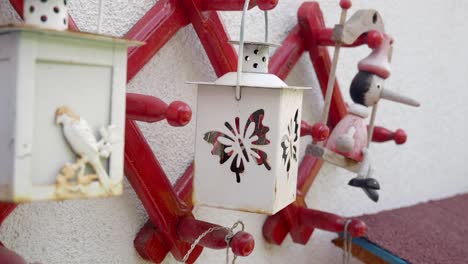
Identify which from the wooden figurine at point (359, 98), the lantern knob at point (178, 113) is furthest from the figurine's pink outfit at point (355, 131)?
the lantern knob at point (178, 113)

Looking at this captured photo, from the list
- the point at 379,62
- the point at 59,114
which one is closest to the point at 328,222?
the point at 379,62

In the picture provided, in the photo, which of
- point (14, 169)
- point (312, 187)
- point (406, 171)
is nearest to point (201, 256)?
point (312, 187)

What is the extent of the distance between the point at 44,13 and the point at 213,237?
0.24 meters

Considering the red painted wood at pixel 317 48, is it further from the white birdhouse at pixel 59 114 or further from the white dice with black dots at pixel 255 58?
the white birdhouse at pixel 59 114

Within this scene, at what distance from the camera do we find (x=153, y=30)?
1.56 ft

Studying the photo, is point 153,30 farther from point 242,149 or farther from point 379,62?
point 379,62

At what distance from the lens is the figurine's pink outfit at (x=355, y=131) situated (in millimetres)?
595

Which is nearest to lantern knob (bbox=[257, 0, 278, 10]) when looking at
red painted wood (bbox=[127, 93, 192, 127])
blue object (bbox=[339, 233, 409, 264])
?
red painted wood (bbox=[127, 93, 192, 127])

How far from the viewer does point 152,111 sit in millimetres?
372

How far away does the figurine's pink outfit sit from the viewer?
1.95 feet

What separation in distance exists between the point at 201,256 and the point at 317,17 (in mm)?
297

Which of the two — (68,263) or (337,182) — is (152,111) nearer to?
(68,263)

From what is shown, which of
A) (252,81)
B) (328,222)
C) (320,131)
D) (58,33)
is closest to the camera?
(58,33)

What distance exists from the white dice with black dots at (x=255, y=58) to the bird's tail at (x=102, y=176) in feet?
0.51
